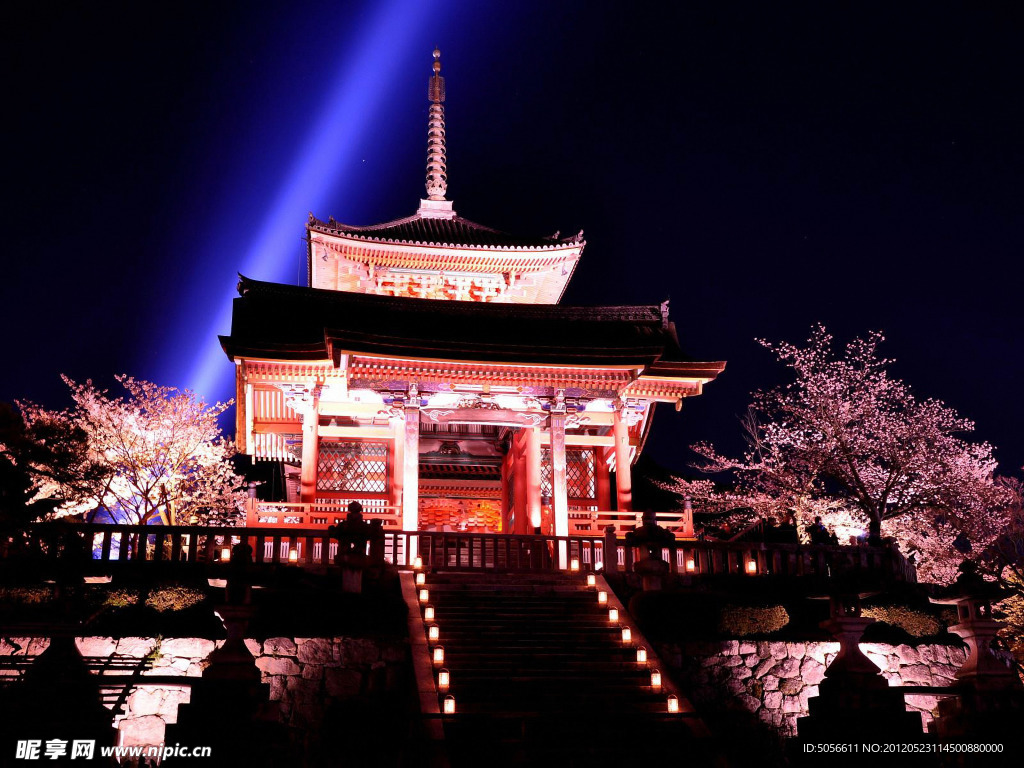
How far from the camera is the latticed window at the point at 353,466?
90.7 ft

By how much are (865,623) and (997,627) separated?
2.14 metres

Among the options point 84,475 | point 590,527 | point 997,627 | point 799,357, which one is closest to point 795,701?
point 997,627

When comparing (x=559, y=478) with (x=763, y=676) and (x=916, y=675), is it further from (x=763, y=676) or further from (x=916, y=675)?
(x=916, y=675)

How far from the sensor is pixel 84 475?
24453 millimetres

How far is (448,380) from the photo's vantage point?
24094mm

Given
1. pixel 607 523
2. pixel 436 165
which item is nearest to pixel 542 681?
pixel 607 523

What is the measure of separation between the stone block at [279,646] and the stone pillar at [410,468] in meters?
6.96

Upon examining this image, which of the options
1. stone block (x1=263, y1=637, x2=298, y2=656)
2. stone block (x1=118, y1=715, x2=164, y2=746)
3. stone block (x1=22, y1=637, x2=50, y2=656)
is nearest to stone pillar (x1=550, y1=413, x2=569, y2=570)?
stone block (x1=263, y1=637, x2=298, y2=656)

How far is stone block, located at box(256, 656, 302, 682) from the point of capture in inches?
577

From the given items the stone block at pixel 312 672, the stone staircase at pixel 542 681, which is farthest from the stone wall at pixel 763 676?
the stone block at pixel 312 672

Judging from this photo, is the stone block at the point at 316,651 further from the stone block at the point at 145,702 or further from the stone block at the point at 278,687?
the stone block at the point at 145,702

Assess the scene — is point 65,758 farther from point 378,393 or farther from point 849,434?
point 849,434

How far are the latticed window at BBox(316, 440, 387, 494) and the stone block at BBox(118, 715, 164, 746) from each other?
1387 centimetres

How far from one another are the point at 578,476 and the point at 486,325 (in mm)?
5710
